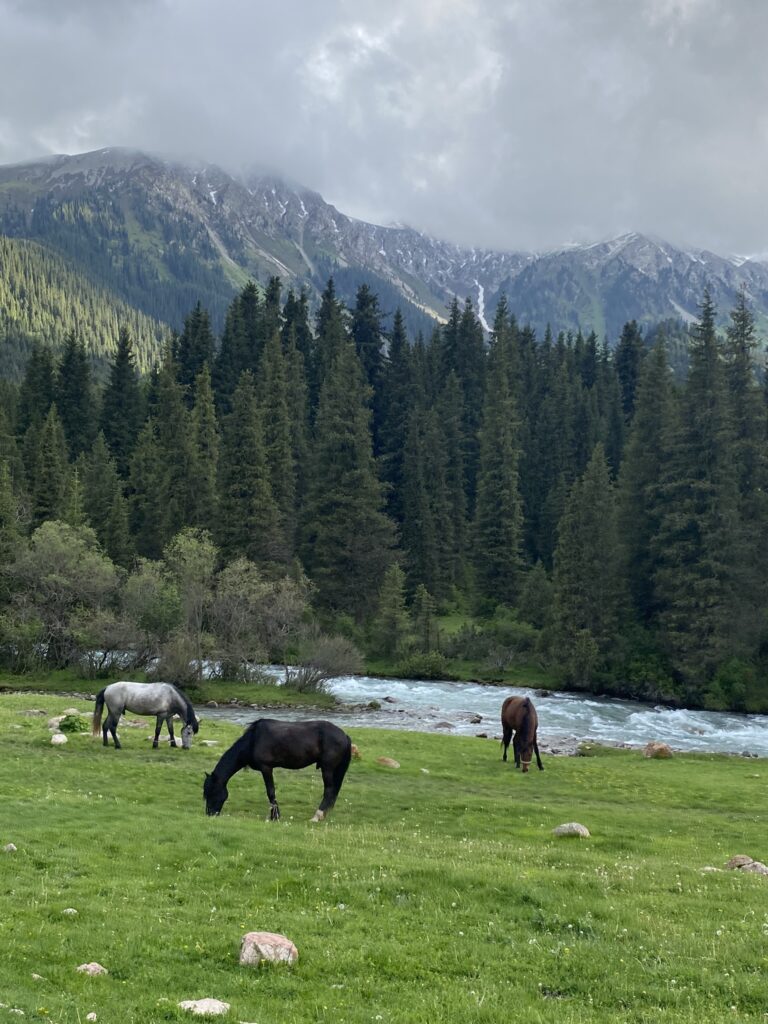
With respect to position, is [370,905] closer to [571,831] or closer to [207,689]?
[571,831]

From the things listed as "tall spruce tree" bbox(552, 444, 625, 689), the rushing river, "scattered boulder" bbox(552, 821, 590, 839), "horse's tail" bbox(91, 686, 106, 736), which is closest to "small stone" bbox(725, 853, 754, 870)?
"scattered boulder" bbox(552, 821, 590, 839)

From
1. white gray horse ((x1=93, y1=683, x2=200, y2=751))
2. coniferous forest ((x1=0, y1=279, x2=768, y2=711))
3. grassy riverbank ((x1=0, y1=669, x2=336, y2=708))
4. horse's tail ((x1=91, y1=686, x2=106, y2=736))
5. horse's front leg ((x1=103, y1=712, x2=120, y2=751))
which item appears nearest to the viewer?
horse's front leg ((x1=103, y1=712, x2=120, y2=751))

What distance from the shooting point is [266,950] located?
10266mm

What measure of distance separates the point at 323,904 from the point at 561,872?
446 centimetres

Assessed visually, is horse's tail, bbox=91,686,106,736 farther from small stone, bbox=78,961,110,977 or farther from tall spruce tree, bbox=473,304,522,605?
tall spruce tree, bbox=473,304,522,605

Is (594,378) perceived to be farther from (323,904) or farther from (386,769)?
(323,904)

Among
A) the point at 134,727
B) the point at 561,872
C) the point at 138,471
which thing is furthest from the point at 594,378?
the point at 561,872

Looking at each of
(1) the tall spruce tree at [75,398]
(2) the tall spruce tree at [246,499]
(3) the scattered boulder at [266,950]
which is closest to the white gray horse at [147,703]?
(3) the scattered boulder at [266,950]

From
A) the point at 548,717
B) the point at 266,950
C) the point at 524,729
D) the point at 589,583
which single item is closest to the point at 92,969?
the point at 266,950

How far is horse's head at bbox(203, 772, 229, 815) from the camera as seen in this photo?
19344 millimetres

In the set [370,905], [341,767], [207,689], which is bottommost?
[207,689]

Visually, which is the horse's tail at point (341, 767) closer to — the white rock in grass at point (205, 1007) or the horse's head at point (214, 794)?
the horse's head at point (214, 794)

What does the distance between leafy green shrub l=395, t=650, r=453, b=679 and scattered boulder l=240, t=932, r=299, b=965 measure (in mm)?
57836

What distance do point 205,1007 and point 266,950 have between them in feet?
4.97
